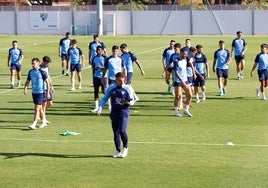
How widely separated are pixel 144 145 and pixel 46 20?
6281cm

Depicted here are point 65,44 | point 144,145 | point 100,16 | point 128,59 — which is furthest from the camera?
point 100,16

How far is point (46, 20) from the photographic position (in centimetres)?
7956

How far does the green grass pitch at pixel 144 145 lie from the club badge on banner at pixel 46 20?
50.0 meters

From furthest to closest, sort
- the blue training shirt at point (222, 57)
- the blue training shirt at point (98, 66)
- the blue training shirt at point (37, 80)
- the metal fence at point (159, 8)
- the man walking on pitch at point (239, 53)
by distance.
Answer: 1. the metal fence at point (159, 8)
2. the man walking on pitch at point (239, 53)
3. the blue training shirt at point (222, 57)
4. the blue training shirt at point (98, 66)
5. the blue training shirt at point (37, 80)

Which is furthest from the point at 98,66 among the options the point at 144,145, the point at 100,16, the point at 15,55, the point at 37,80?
the point at 100,16

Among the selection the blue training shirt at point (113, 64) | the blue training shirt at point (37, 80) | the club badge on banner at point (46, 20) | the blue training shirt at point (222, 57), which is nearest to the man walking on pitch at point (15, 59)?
the blue training shirt at point (222, 57)

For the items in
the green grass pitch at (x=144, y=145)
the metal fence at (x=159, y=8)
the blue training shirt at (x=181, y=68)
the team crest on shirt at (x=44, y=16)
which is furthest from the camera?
the team crest on shirt at (x=44, y=16)

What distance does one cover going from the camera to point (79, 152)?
1736cm

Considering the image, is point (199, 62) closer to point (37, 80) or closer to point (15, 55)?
point (37, 80)

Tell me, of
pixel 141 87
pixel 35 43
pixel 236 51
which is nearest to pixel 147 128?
pixel 141 87

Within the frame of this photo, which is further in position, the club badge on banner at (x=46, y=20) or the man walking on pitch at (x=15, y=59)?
the club badge on banner at (x=46, y=20)

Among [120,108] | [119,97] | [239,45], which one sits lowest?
[120,108]

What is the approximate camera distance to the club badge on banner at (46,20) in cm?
7944

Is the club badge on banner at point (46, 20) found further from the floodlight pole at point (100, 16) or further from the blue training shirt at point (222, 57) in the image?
the blue training shirt at point (222, 57)
